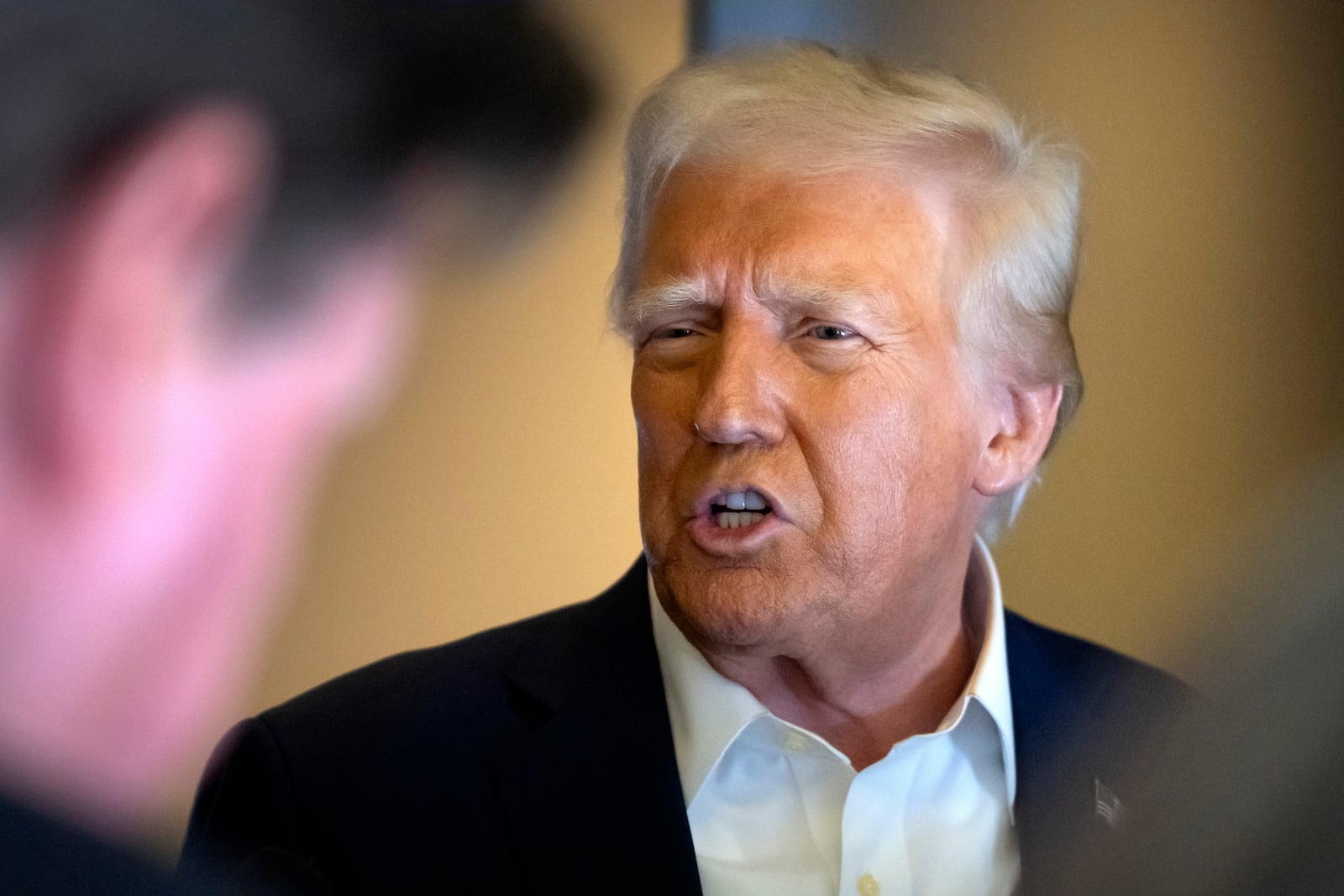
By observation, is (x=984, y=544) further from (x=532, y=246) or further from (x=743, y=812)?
(x=532, y=246)

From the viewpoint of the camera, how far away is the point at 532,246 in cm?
83

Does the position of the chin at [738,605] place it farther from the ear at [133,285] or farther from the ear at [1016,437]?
the ear at [133,285]

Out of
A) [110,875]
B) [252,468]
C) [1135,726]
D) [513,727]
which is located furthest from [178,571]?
[1135,726]

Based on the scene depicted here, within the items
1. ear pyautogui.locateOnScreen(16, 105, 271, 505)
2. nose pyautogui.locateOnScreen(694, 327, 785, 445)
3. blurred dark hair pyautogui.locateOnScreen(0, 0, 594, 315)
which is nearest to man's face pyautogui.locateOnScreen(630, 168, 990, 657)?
nose pyautogui.locateOnScreen(694, 327, 785, 445)

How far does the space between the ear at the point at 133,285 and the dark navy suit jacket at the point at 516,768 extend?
0.21 metres

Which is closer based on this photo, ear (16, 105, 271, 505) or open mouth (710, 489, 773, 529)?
ear (16, 105, 271, 505)

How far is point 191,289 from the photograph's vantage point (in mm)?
681

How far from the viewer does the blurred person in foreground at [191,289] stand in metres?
0.61

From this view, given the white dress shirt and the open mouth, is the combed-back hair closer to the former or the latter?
the open mouth

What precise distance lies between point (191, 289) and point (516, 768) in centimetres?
33

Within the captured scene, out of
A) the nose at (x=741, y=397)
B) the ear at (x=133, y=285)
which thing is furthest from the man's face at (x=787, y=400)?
the ear at (x=133, y=285)

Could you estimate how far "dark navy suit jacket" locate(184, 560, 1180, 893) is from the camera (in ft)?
2.44

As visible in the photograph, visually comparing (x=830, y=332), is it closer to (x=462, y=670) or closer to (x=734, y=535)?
(x=734, y=535)

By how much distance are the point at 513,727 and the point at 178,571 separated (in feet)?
0.74
